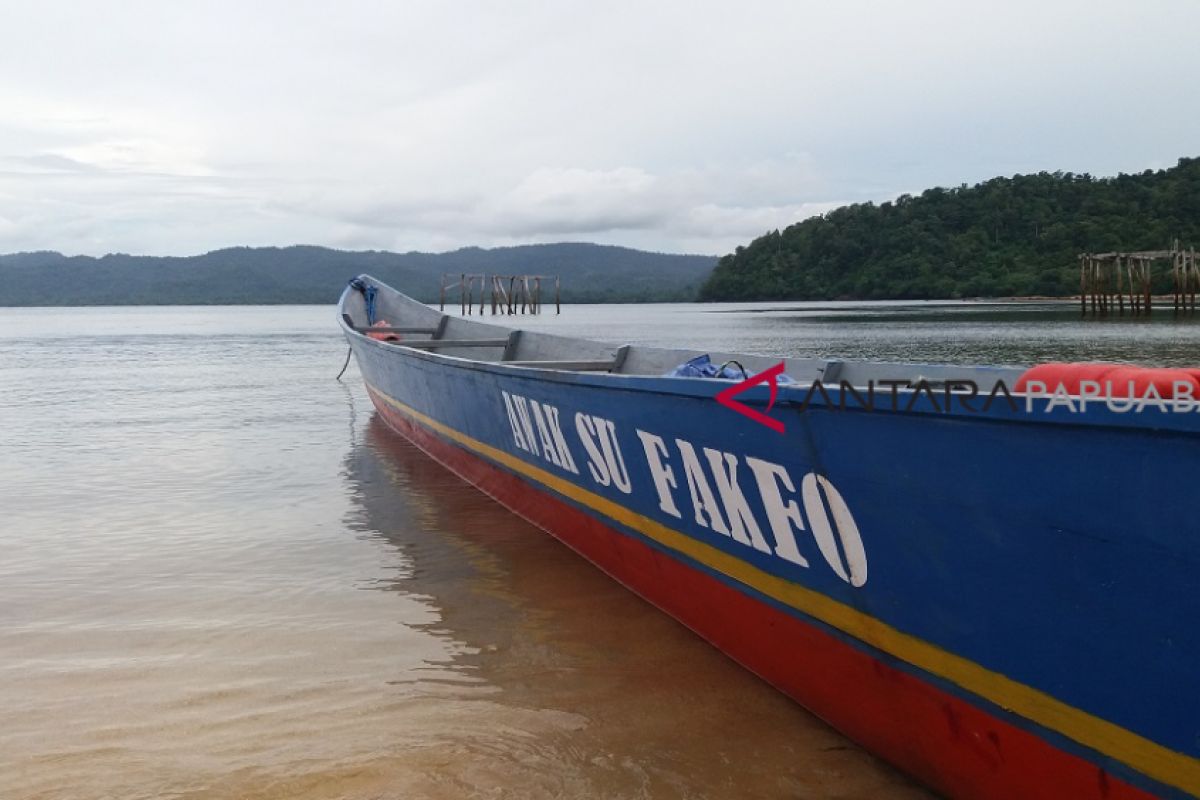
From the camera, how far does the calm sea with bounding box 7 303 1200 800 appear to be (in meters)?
3.00

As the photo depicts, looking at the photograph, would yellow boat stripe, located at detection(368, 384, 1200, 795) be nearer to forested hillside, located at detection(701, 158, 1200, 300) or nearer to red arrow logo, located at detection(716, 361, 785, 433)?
red arrow logo, located at detection(716, 361, 785, 433)

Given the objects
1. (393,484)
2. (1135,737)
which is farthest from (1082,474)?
(393,484)

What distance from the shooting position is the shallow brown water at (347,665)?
2.99 m

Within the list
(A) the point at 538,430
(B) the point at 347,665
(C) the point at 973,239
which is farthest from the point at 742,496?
(C) the point at 973,239

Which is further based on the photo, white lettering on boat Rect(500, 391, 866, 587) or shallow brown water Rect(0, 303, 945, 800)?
shallow brown water Rect(0, 303, 945, 800)

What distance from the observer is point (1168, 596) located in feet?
6.56

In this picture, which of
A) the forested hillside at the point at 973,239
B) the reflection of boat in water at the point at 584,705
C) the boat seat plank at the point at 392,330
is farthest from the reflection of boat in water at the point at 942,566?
the forested hillside at the point at 973,239

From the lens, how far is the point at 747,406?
10.1 feet

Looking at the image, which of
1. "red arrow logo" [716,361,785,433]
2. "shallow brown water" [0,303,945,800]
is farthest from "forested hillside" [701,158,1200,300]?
"red arrow logo" [716,361,785,433]

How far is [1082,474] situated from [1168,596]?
0.31 m

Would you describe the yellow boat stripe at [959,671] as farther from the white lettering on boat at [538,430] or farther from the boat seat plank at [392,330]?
the boat seat plank at [392,330]

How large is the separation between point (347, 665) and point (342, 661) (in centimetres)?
5

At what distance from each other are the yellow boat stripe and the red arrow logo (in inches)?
23.0

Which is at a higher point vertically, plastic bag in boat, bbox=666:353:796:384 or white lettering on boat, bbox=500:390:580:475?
plastic bag in boat, bbox=666:353:796:384
